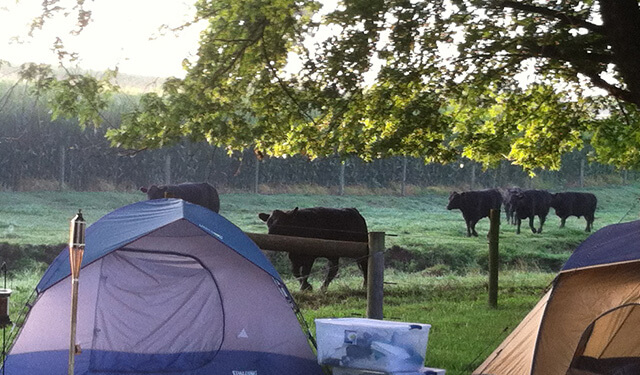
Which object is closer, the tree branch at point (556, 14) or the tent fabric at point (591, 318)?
the tent fabric at point (591, 318)

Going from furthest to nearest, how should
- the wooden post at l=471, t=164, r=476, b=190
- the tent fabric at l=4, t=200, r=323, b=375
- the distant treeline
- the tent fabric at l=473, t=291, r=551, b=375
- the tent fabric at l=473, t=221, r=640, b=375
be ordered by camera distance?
1. the wooden post at l=471, t=164, r=476, b=190
2. the distant treeline
3. the tent fabric at l=4, t=200, r=323, b=375
4. the tent fabric at l=473, t=291, r=551, b=375
5. the tent fabric at l=473, t=221, r=640, b=375

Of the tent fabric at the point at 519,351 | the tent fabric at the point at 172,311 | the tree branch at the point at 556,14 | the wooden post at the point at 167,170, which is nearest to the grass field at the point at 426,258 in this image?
the tent fabric at the point at 519,351

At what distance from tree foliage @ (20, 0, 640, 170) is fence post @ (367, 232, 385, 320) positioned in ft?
9.42

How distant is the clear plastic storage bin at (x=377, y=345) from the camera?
6.60 metres

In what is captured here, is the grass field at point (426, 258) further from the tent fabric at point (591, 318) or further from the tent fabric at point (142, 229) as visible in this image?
the tent fabric at point (142, 229)

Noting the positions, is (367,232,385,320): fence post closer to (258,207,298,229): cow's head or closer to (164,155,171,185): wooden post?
(258,207,298,229): cow's head

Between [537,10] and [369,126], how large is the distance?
10.3 feet

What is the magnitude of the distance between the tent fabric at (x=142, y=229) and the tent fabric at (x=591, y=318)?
2.48 m

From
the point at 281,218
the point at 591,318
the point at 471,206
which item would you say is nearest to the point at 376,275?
the point at 591,318

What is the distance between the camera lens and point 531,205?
32.6 m

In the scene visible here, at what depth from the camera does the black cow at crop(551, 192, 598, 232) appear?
3459cm

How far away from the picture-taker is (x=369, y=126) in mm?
13148

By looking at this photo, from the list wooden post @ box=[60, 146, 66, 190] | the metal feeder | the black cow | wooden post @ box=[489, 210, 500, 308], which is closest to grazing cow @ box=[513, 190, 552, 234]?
the black cow

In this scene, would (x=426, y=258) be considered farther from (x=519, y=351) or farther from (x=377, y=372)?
(x=377, y=372)
